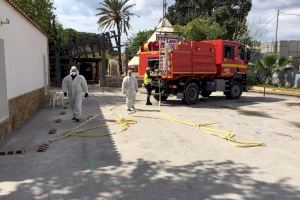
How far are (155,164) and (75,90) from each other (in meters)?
6.48

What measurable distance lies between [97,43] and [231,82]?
15.2 meters

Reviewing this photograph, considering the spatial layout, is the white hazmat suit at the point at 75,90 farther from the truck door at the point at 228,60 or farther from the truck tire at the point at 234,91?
the truck tire at the point at 234,91

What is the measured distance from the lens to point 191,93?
19.1 m

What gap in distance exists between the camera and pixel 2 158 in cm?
842

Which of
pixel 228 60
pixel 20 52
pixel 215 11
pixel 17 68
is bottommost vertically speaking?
pixel 17 68

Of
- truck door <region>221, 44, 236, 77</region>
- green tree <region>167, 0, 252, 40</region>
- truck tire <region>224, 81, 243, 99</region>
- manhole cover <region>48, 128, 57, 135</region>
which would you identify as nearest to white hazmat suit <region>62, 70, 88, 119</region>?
manhole cover <region>48, 128, 57, 135</region>

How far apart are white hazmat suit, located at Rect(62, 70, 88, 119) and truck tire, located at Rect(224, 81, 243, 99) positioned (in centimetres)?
1021

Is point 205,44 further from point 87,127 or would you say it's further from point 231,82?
point 87,127

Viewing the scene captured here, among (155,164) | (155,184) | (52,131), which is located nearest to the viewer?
(155,184)

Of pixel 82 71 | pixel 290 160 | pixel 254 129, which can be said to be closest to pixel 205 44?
pixel 254 129

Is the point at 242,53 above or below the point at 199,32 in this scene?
below

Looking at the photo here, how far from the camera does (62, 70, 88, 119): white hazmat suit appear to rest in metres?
13.5

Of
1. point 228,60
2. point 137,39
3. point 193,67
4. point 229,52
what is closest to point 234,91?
point 228,60

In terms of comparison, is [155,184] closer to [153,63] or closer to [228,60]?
[153,63]
